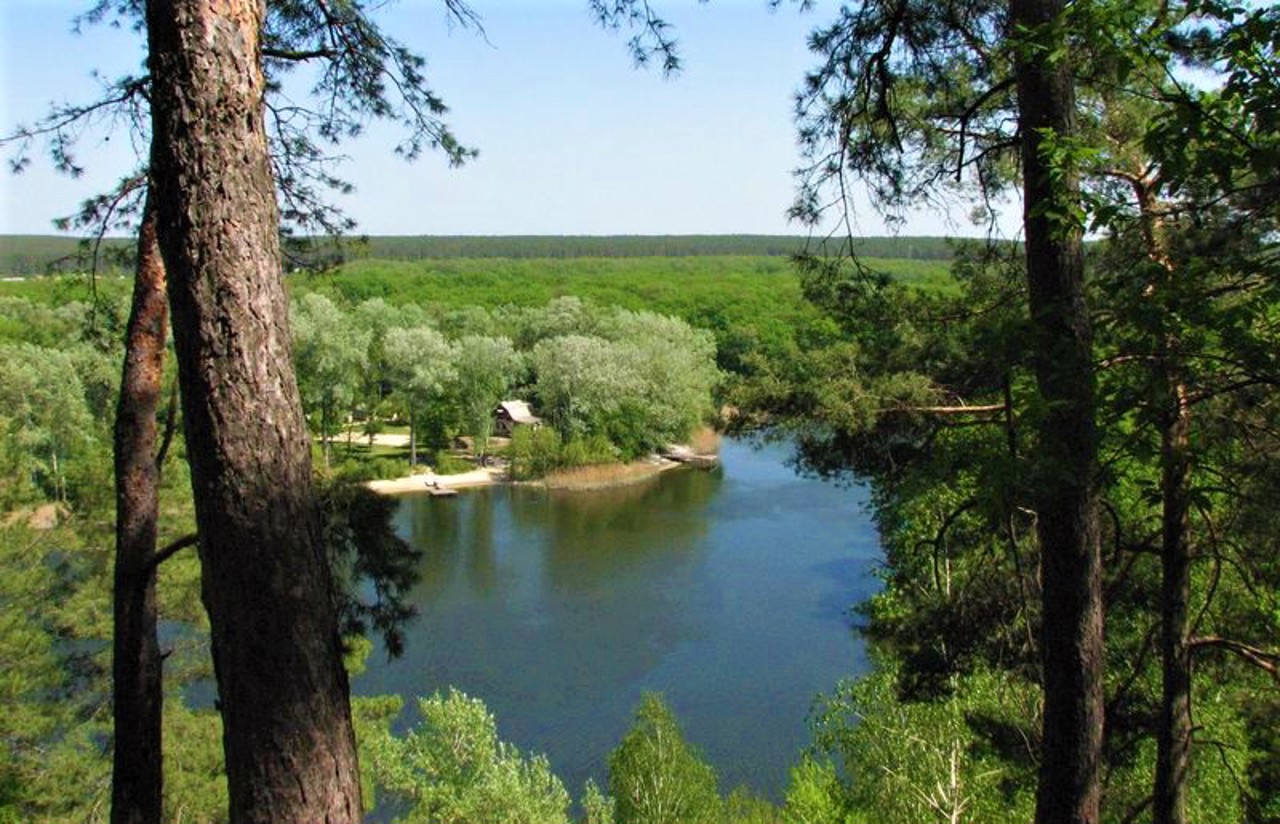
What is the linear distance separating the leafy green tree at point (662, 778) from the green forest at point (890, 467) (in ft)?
0.12

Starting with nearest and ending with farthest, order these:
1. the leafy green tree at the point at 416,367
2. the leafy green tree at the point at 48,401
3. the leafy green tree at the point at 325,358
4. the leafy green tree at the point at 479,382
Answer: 1. the leafy green tree at the point at 48,401
2. the leafy green tree at the point at 325,358
3. the leafy green tree at the point at 416,367
4. the leafy green tree at the point at 479,382

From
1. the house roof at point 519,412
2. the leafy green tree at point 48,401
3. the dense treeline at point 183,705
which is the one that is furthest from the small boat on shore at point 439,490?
the dense treeline at point 183,705

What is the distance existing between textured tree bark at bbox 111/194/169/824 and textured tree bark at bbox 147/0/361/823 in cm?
178

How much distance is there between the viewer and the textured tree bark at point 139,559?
3.38m

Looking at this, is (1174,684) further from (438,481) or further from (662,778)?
(438,481)

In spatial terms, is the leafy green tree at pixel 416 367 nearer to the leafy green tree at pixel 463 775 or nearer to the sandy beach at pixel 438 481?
the sandy beach at pixel 438 481

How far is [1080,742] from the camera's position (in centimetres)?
275

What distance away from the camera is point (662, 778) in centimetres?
916

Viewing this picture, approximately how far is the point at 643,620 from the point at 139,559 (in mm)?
11942

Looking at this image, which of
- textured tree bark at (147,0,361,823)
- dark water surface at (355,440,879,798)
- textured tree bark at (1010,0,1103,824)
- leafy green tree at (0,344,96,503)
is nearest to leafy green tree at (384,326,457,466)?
dark water surface at (355,440,879,798)

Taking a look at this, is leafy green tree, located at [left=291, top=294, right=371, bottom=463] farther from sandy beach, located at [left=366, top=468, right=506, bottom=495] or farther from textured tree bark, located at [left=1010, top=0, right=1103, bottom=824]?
textured tree bark, located at [left=1010, top=0, right=1103, bottom=824]

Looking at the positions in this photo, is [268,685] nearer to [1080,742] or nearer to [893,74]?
[1080,742]

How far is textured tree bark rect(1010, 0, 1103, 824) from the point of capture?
266 cm

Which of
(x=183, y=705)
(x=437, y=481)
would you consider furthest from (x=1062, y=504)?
(x=437, y=481)
